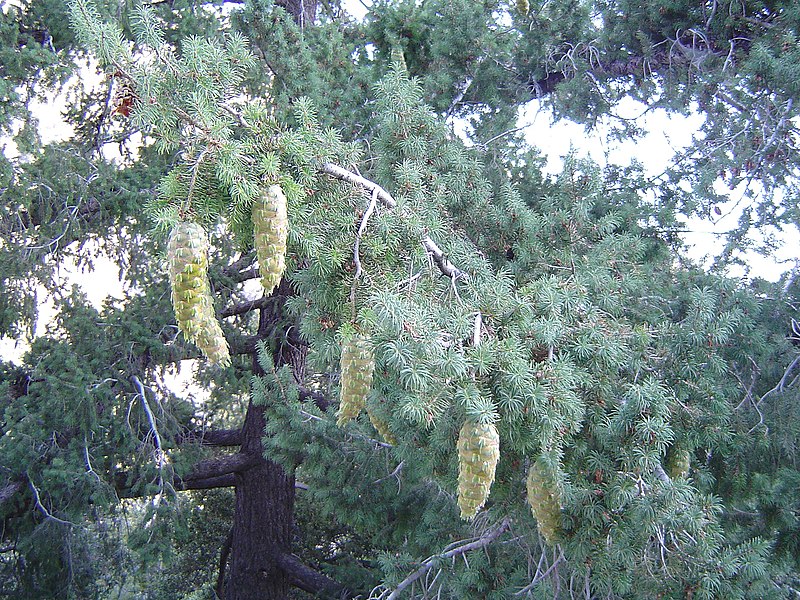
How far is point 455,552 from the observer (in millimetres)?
4254

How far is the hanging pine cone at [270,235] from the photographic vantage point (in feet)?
7.06

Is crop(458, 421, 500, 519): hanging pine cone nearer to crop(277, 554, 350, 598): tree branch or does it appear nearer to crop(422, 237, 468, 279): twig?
crop(422, 237, 468, 279): twig

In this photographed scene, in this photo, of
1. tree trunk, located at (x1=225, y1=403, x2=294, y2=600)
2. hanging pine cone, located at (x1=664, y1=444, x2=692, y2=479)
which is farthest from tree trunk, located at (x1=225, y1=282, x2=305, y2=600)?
hanging pine cone, located at (x1=664, y1=444, x2=692, y2=479)

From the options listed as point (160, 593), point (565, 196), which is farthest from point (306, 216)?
point (160, 593)

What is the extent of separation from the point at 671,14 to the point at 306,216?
3.57 metres

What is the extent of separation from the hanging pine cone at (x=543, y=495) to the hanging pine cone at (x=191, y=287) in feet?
3.57

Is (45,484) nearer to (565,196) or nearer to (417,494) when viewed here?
(417,494)

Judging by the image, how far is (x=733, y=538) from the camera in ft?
11.3

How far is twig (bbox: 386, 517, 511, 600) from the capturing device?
13.9ft

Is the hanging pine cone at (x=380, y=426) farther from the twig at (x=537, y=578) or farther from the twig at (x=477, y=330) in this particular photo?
the twig at (x=537, y=578)

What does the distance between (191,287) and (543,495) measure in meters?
1.30

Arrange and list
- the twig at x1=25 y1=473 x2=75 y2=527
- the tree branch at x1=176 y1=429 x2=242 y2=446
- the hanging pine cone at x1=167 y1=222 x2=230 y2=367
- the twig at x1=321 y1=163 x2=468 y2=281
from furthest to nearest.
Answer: the tree branch at x1=176 y1=429 x2=242 y2=446 < the twig at x1=25 y1=473 x2=75 y2=527 < the twig at x1=321 y1=163 x2=468 y2=281 < the hanging pine cone at x1=167 y1=222 x2=230 y2=367

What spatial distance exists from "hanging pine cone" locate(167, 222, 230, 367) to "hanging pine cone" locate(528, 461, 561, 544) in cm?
109

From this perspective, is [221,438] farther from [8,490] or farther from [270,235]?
[270,235]
